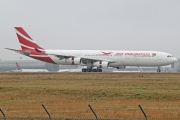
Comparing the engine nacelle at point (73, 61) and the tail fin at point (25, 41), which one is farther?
the tail fin at point (25, 41)

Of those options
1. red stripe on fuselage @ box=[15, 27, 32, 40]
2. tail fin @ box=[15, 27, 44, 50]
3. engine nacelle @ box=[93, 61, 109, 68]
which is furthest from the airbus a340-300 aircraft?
red stripe on fuselage @ box=[15, 27, 32, 40]

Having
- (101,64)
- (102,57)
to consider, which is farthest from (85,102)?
(102,57)

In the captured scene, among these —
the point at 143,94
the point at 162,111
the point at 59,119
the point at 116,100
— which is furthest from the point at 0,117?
the point at 143,94

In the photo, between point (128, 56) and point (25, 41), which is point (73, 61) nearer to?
point (128, 56)

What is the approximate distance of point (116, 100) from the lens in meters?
35.0

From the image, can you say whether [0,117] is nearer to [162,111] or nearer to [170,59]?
[162,111]

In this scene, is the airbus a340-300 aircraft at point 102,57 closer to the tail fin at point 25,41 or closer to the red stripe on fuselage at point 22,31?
the tail fin at point 25,41

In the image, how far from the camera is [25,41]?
281 ft

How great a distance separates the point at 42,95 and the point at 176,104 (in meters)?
11.8

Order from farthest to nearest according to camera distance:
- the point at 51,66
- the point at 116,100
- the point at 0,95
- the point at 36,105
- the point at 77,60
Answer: the point at 51,66 < the point at 77,60 < the point at 0,95 < the point at 116,100 < the point at 36,105

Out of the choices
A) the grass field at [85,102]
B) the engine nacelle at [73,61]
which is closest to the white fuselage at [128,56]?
the engine nacelle at [73,61]

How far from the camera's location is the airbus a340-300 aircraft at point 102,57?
264 ft

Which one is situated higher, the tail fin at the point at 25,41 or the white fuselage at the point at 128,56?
the tail fin at the point at 25,41

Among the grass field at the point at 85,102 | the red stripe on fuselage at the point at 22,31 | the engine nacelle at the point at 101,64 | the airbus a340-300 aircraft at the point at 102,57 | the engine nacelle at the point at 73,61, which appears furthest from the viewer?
the red stripe on fuselage at the point at 22,31
